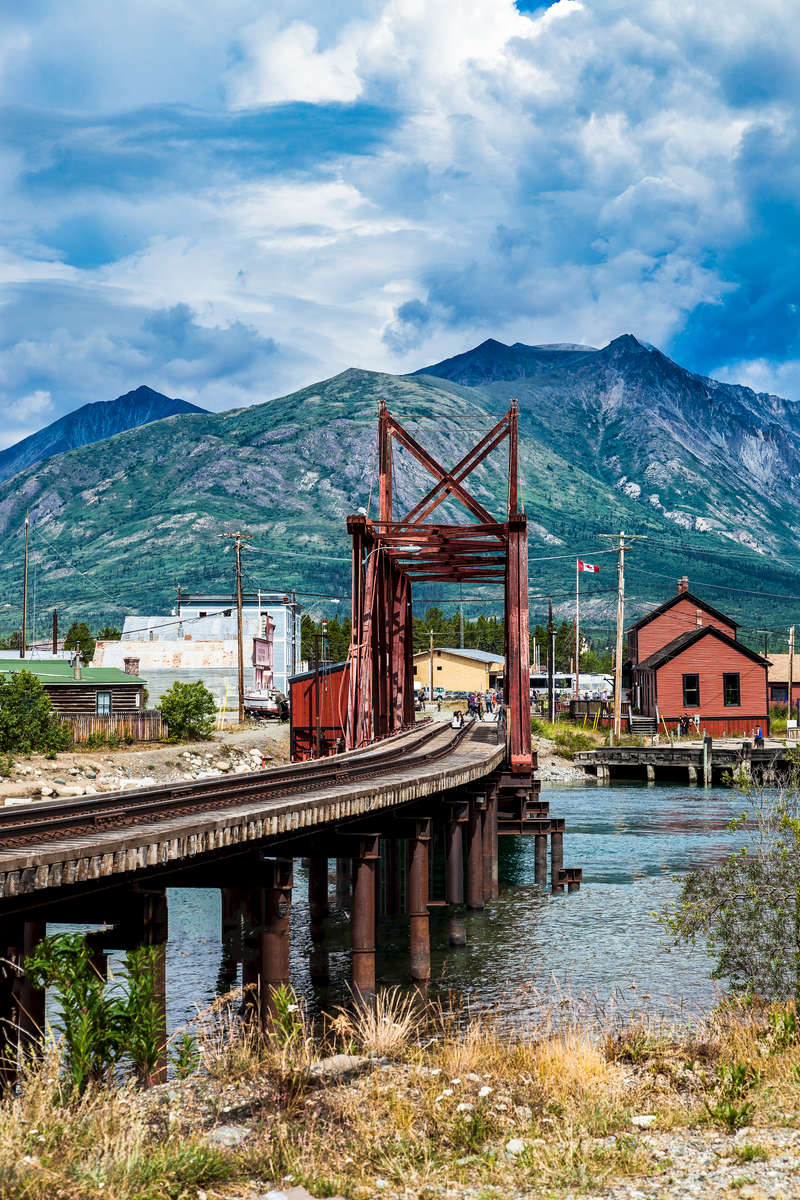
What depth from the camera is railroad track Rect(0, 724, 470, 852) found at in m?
14.5

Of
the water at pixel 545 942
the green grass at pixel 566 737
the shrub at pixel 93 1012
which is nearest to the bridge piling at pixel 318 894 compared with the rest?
the water at pixel 545 942

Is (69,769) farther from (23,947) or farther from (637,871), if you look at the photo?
(23,947)

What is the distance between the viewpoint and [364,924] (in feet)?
65.5

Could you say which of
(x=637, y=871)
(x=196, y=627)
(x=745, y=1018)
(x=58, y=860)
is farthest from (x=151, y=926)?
(x=196, y=627)

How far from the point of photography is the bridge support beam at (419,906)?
23.1 meters

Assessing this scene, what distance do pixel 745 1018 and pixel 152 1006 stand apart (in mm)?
8077

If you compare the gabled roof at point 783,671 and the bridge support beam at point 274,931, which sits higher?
the gabled roof at point 783,671

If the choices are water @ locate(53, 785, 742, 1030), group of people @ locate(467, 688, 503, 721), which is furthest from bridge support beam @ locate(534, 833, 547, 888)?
group of people @ locate(467, 688, 503, 721)

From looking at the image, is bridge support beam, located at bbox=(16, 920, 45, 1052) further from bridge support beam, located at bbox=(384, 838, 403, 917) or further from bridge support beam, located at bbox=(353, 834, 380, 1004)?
bridge support beam, located at bbox=(384, 838, 403, 917)

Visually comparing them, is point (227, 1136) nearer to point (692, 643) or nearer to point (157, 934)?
point (157, 934)

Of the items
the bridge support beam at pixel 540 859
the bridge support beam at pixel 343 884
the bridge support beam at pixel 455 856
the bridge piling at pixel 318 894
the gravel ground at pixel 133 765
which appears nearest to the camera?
the bridge support beam at pixel 455 856

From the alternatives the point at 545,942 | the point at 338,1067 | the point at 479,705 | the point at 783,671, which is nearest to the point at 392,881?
the point at 545,942

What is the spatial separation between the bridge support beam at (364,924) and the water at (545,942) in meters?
1.77

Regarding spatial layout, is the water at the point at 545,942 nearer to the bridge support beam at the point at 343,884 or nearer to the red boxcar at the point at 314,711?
the bridge support beam at the point at 343,884
